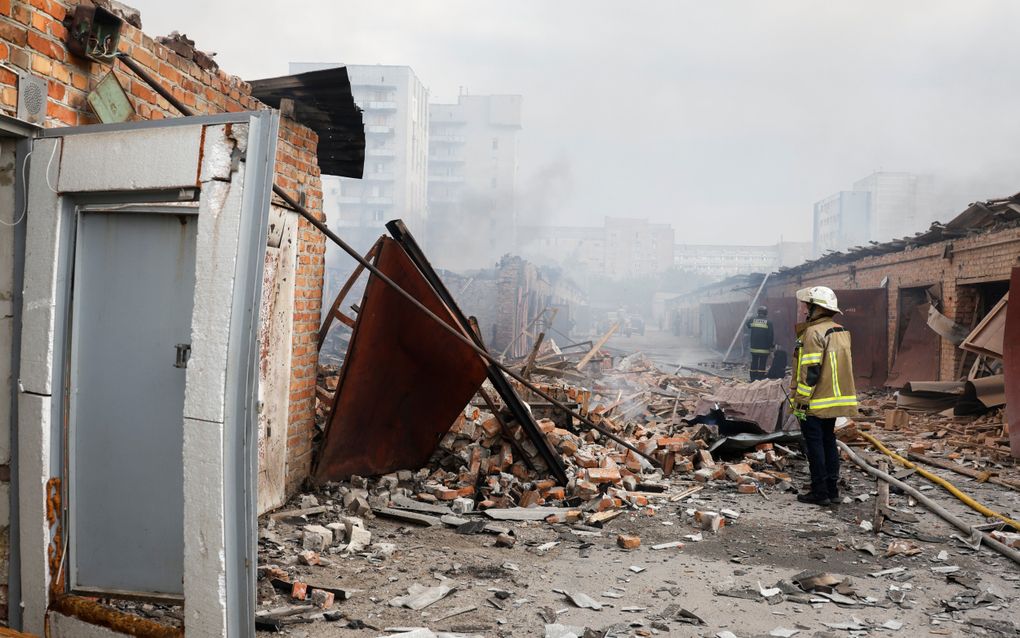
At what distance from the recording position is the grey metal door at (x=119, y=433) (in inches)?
111

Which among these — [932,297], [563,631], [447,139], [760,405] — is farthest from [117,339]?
[447,139]

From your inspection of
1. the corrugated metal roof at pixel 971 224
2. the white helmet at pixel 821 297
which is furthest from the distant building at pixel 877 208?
the white helmet at pixel 821 297

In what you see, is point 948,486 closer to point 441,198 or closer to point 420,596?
point 420,596

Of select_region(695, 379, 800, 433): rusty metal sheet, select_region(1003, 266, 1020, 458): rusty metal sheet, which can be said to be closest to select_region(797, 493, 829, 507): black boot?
select_region(695, 379, 800, 433): rusty metal sheet

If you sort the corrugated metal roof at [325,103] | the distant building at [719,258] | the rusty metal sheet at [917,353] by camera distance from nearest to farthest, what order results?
the corrugated metal roof at [325,103]
the rusty metal sheet at [917,353]
the distant building at [719,258]

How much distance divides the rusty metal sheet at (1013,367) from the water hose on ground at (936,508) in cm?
193

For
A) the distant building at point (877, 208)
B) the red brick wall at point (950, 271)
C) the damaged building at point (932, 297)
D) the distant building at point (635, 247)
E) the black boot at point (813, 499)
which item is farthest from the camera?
the distant building at point (635, 247)

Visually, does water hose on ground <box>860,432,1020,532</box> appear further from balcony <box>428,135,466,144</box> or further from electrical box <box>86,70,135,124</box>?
balcony <box>428,135,466,144</box>

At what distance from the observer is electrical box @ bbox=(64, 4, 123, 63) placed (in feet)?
9.68

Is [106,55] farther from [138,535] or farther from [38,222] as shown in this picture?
[138,535]

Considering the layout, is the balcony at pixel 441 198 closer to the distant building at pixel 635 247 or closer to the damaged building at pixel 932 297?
the distant building at pixel 635 247

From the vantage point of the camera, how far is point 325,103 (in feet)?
18.2

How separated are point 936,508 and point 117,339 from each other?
249 inches

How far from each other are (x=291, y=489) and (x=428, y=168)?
8482cm
